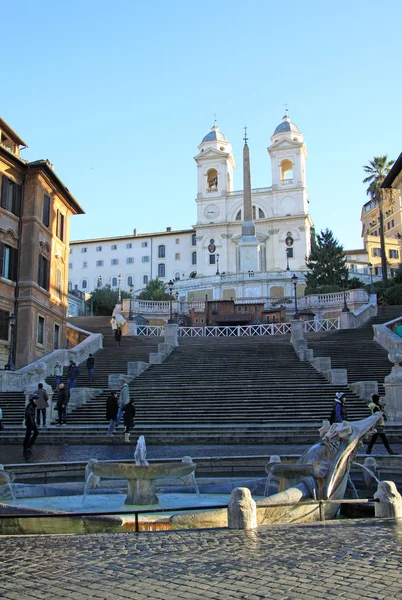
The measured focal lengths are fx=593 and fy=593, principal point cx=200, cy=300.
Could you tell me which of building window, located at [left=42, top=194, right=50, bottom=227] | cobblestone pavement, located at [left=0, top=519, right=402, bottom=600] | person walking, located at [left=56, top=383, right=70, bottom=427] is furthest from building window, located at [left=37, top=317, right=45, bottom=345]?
cobblestone pavement, located at [left=0, top=519, right=402, bottom=600]

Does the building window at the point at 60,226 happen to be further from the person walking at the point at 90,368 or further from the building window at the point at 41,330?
the person walking at the point at 90,368

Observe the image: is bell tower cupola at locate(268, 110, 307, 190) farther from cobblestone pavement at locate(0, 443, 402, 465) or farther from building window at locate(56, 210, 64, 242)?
cobblestone pavement at locate(0, 443, 402, 465)

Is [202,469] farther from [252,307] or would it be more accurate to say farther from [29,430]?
[252,307]

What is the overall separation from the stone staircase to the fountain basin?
591 inches

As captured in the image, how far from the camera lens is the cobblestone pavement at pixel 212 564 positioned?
14.5 ft

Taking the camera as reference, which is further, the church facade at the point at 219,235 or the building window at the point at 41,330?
the church facade at the point at 219,235

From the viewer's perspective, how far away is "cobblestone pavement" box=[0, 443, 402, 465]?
13.2 meters

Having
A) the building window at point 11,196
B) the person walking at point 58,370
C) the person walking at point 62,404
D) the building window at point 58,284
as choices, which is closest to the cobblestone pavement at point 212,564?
the person walking at point 62,404

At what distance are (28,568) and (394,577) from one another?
3.04 metres

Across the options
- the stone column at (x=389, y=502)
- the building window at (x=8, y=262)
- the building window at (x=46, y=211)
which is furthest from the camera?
the building window at (x=46, y=211)

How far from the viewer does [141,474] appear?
26.5 feet

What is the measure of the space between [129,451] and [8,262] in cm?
1896

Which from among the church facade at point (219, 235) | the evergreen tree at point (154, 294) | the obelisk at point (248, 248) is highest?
the church facade at point (219, 235)

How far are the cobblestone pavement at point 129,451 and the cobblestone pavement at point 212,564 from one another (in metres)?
6.79
